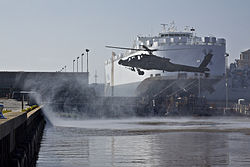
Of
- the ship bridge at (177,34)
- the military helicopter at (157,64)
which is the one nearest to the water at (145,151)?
the military helicopter at (157,64)

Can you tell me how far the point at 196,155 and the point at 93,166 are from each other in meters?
5.13

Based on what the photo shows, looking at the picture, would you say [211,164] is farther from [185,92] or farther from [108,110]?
[185,92]

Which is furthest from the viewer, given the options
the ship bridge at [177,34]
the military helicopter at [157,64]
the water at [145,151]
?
the ship bridge at [177,34]

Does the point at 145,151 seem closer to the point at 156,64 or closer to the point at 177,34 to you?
the point at 156,64

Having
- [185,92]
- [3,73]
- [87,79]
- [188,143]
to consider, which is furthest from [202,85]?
[188,143]

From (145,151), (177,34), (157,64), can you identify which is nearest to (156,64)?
(157,64)

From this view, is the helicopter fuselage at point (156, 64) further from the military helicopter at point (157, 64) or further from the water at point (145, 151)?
the water at point (145, 151)

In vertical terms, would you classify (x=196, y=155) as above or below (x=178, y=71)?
below

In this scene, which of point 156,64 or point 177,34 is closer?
point 156,64

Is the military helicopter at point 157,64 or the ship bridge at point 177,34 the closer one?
the military helicopter at point 157,64

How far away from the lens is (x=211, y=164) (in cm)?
2012

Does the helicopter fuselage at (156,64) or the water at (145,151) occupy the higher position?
the helicopter fuselage at (156,64)

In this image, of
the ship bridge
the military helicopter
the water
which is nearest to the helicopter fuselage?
the military helicopter

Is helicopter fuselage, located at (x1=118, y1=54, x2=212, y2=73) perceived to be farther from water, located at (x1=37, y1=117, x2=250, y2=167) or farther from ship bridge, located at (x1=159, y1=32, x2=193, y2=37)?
water, located at (x1=37, y1=117, x2=250, y2=167)
